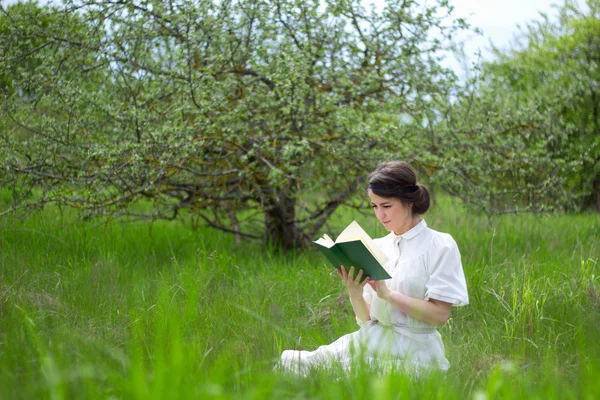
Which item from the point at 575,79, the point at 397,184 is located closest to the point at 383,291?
the point at 397,184

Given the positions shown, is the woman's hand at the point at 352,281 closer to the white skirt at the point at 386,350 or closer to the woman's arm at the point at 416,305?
the woman's arm at the point at 416,305

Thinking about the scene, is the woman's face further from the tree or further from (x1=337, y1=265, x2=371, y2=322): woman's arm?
the tree

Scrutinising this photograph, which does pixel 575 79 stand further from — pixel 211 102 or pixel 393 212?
pixel 393 212

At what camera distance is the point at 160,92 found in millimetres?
6258

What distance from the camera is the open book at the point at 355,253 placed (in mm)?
2945

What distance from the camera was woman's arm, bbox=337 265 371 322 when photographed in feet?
10.5

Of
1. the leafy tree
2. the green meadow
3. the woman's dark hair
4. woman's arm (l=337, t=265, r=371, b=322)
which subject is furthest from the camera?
the leafy tree

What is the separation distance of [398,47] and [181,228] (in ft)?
10.5

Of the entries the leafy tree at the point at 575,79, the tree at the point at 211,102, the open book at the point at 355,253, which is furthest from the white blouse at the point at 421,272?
the leafy tree at the point at 575,79

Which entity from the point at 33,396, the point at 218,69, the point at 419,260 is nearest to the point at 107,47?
the point at 218,69

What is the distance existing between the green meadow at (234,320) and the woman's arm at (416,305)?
0.29m

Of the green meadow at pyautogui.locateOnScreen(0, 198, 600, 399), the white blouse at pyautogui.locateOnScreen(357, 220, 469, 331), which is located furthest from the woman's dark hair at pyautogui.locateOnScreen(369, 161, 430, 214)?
the green meadow at pyautogui.locateOnScreen(0, 198, 600, 399)

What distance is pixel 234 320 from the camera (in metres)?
4.25

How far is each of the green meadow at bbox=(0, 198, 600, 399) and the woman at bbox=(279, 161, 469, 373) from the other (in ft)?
0.50
